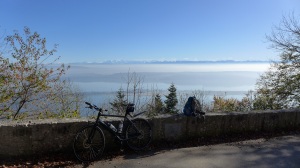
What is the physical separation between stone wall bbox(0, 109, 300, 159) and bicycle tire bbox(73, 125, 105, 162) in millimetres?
200

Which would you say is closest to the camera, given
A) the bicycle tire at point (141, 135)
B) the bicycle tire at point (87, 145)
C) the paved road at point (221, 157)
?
the paved road at point (221, 157)

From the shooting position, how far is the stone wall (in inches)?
178

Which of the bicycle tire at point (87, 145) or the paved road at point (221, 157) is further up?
the bicycle tire at point (87, 145)

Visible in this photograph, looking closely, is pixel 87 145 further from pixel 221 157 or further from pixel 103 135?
pixel 221 157

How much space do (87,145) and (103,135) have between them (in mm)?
341

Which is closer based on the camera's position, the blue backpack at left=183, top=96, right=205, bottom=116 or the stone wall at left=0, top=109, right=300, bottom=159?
the stone wall at left=0, top=109, right=300, bottom=159

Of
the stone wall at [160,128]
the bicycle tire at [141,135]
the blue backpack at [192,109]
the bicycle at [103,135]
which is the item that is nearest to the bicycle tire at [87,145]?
the bicycle at [103,135]

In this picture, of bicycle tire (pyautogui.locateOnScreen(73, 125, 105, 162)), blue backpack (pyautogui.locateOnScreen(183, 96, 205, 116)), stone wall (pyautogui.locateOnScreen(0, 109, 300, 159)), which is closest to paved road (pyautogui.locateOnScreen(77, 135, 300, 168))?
bicycle tire (pyautogui.locateOnScreen(73, 125, 105, 162))

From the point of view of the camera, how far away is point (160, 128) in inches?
222

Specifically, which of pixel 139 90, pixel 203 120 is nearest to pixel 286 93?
pixel 139 90

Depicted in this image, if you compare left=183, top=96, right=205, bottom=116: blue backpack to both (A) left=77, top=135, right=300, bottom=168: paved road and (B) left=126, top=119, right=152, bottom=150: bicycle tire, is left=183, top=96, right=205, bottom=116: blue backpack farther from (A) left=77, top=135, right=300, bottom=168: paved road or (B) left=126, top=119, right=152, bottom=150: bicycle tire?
(B) left=126, top=119, right=152, bottom=150: bicycle tire

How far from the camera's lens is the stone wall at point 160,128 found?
178 inches

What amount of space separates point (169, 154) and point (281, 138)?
303 centimetres

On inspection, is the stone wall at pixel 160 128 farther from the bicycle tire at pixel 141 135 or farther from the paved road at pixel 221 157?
the paved road at pixel 221 157
